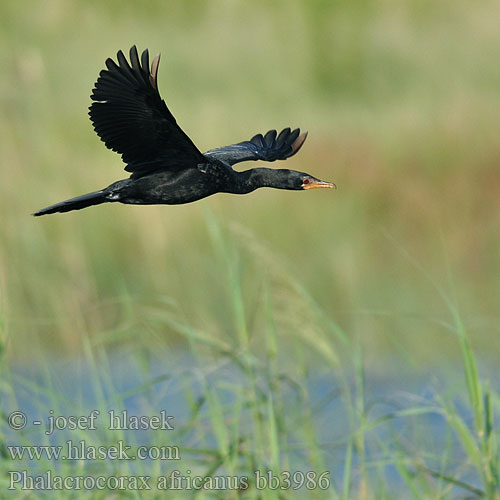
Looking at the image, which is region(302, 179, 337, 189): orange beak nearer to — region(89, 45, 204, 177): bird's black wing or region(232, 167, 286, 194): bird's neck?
region(232, 167, 286, 194): bird's neck

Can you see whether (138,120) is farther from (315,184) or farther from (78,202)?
(315,184)

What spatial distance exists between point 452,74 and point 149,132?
1001 centimetres

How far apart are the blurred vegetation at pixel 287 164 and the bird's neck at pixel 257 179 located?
0.70 metres

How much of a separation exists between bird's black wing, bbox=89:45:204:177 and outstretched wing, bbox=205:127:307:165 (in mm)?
628

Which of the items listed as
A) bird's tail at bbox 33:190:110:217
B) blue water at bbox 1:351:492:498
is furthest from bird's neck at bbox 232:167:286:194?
blue water at bbox 1:351:492:498

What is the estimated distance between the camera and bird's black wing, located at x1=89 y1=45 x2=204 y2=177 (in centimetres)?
208


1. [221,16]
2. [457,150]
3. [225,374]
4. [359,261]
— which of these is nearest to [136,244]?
[359,261]

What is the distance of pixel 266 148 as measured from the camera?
3.38m

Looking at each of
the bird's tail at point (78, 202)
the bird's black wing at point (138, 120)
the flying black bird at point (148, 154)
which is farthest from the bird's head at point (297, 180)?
the bird's tail at point (78, 202)

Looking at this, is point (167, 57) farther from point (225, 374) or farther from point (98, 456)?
point (98, 456)

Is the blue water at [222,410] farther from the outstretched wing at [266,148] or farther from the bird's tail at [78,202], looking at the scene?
the bird's tail at [78,202]

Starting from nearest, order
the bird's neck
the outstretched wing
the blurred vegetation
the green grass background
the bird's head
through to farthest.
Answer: the bird's neck, the bird's head, the outstretched wing, the green grass background, the blurred vegetation

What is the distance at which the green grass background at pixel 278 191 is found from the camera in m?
6.55

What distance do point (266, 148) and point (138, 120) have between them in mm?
1183
